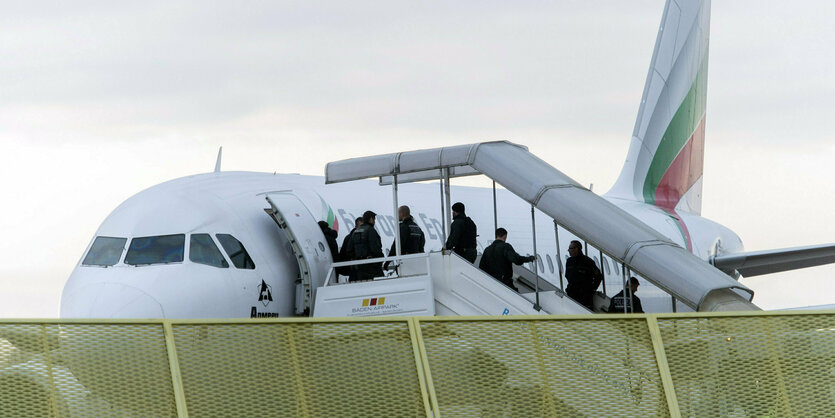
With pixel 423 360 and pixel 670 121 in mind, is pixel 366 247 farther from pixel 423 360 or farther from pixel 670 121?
pixel 670 121

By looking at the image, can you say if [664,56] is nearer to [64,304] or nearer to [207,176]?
[207,176]

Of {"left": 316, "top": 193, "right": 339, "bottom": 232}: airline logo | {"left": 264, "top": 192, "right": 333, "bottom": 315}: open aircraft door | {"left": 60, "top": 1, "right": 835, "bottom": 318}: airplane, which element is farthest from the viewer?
{"left": 316, "top": 193, "right": 339, "bottom": 232}: airline logo

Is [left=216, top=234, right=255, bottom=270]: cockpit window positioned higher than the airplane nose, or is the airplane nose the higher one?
[left=216, top=234, right=255, bottom=270]: cockpit window

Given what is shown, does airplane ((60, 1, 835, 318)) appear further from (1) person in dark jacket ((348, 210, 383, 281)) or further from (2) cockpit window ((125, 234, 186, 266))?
(1) person in dark jacket ((348, 210, 383, 281))

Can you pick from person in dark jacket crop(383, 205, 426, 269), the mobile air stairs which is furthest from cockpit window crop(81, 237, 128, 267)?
person in dark jacket crop(383, 205, 426, 269)

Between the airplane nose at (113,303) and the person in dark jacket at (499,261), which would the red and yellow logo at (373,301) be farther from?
the airplane nose at (113,303)

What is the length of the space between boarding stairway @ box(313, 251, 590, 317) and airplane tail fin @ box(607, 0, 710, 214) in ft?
51.0

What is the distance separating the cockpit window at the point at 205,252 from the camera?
43.9 feet

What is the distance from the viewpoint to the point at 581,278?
1467cm

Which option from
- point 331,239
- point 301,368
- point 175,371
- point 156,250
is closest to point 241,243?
point 156,250

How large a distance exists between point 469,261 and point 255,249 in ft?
9.68

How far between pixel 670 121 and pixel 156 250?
18.9m

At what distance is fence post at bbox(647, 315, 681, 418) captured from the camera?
7.59 metres

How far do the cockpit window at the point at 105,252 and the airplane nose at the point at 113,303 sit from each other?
595mm
